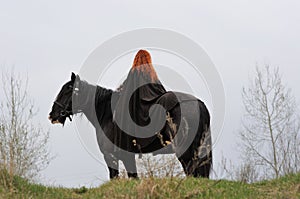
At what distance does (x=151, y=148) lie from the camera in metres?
8.80

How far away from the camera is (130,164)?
9.16 meters

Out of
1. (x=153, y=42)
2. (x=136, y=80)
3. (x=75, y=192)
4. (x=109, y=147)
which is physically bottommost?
(x=75, y=192)

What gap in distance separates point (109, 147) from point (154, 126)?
1.22 metres

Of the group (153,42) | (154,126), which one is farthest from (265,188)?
(153,42)

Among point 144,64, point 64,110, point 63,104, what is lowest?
point 64,110

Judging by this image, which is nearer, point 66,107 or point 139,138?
point 139,138

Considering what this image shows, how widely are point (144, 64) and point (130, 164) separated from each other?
7.10ft

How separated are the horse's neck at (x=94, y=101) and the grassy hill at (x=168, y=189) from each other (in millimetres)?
2299

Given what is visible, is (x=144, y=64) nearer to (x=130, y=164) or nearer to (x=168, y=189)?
(x=130, y=164)

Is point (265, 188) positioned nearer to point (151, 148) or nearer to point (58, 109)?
point (151, 148)

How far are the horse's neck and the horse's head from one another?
0.25 meters

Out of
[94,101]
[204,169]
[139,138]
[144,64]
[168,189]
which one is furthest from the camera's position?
[94,101]

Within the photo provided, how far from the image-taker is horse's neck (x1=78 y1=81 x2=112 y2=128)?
9.74m

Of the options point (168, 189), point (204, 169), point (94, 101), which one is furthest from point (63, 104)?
point (168, 189)
